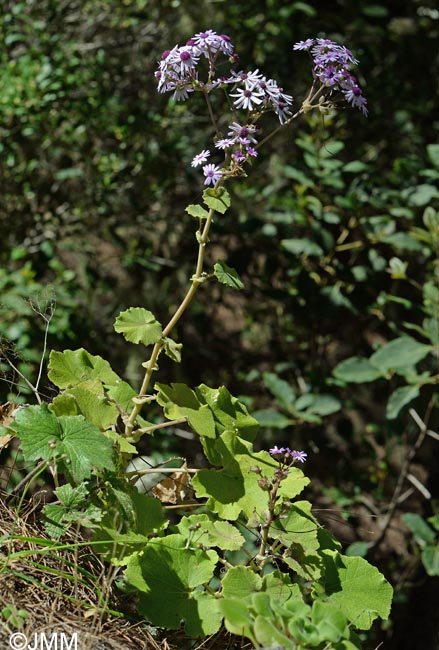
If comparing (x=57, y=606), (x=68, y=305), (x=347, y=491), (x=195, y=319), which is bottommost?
(x=347, y=491)

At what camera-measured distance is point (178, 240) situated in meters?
3.14

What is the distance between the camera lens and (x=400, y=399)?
7.86ft

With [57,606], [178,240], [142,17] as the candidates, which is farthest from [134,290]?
[57,606]

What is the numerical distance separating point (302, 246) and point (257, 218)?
0.27 metres

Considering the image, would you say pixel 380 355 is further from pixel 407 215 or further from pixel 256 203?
pixel 256 203

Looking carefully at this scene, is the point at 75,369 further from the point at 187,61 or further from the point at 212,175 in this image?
the point at 187,61

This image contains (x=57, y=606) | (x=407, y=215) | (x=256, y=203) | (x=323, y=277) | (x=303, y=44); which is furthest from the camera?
(x=256, y=203)

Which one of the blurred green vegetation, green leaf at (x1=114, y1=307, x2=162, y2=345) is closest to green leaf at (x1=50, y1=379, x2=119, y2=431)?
green leaf at (x1=114, y1=307, x2=162, y2=345)

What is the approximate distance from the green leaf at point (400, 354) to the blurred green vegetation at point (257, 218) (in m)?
0.16

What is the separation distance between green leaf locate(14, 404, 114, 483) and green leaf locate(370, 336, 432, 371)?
4.44 ft

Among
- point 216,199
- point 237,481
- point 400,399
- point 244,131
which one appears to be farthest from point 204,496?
point 400,399

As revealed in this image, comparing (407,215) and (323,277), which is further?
(323,277)

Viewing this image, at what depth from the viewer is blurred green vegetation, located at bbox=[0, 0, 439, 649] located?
8.98 feet

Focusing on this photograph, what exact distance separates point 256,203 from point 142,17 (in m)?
0.81
